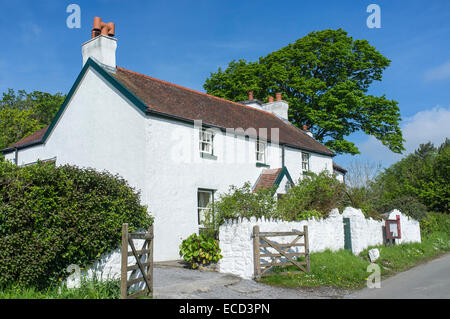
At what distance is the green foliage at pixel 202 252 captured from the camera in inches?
493

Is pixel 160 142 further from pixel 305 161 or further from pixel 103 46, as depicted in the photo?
pixel 305 161

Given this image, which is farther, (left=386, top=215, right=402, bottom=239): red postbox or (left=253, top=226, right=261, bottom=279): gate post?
(left=386, top=215, right=402, bottom=239): red postbox

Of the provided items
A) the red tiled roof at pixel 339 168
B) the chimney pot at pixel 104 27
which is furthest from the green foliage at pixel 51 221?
the red tiled roof at pixel 339 168

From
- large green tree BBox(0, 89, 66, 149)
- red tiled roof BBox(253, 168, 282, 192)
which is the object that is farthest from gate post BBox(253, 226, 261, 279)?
large green tree BBox(0, 89, 66, 149)

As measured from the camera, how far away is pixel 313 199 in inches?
629

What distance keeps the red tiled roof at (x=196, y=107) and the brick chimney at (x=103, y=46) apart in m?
0.63

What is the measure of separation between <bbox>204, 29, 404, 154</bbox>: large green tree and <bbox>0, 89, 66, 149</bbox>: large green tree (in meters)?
16.2

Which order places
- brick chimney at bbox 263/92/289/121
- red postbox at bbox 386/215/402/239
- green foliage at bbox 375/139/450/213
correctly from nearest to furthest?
1. red postbox at bbox 386/215/402/239
2. brick chimney at bbox 263/92/289/121
3. green foliage at bbox 375/139/450/213

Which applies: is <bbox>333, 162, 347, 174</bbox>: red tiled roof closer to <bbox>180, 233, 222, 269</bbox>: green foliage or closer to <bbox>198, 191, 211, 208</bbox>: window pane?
<bbox>198, 191, 211, 208</bbox>: window pane

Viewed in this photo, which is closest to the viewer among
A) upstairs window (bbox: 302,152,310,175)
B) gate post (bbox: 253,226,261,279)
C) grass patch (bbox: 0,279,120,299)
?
grass patch (bbox: 0,279,120,299)

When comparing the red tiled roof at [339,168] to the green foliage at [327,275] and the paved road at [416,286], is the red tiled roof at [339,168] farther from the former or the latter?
the green foliage at [327,275]

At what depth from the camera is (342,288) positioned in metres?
10.9

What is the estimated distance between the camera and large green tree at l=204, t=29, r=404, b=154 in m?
30.4

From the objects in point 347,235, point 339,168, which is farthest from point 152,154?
point 339,168
